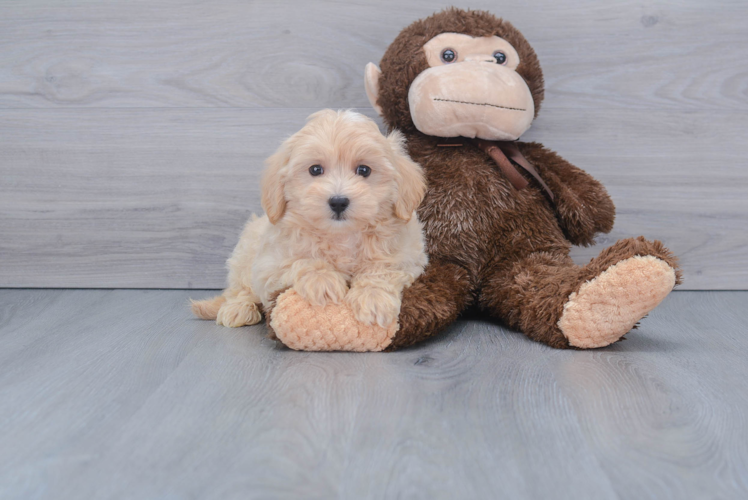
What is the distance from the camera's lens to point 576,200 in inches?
60.9

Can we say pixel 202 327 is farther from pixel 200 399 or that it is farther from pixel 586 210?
pixel 586 210

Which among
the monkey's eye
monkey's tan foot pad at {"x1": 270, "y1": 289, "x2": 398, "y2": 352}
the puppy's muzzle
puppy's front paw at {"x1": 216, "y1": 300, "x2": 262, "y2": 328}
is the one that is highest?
the monkey's eye

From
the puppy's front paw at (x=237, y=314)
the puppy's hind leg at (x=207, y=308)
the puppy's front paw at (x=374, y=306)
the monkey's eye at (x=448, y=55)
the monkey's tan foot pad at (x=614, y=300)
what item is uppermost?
the monkey's eye at (x=448, y=55)

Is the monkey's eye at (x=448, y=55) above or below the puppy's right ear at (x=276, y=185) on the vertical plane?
above

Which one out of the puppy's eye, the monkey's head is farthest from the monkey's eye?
the puppy's eye

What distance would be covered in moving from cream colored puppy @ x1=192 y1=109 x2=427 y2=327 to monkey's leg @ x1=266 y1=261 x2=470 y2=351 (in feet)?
0.08

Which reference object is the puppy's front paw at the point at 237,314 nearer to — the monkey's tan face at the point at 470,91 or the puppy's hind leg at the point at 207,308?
the puppy's hind leg at the point at 207,308

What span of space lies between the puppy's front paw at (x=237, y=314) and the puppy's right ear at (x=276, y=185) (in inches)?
13.6

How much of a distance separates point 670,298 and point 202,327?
4.73 ft

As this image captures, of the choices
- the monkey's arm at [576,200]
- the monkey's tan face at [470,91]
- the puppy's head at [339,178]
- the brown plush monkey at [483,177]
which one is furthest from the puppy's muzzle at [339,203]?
the monkey's arm at [576,200]

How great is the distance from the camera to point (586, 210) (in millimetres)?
1549

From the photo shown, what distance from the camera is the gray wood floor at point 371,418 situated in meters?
0.78

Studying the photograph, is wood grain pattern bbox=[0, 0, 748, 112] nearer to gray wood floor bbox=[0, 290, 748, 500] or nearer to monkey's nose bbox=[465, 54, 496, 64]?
monkey's nose bbox=[465, 54, 496, 64]

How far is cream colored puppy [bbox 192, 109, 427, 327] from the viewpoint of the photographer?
124cm
